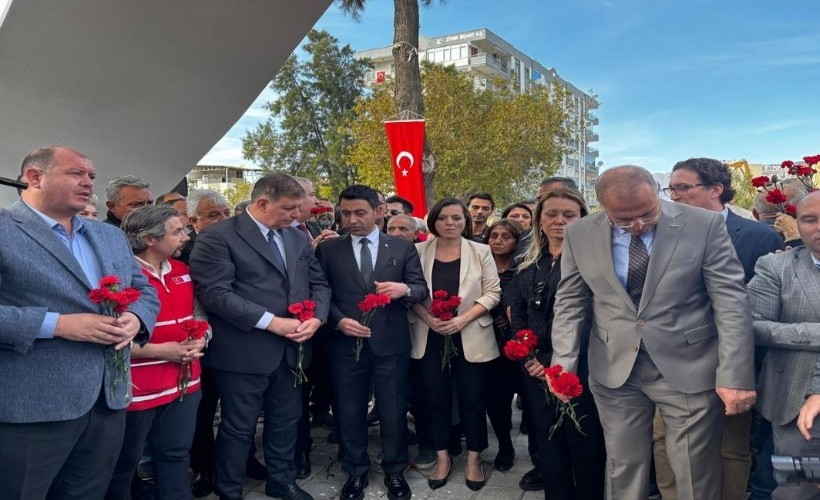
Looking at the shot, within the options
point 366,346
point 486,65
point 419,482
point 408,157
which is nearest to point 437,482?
point 419,482

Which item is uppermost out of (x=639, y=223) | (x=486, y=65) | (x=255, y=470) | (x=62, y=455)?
(x=486, y=65)

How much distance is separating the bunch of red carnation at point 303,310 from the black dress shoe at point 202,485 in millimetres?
1456

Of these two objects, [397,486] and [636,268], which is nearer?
[636,268]

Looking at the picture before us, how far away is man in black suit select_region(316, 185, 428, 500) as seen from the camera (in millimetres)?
3793

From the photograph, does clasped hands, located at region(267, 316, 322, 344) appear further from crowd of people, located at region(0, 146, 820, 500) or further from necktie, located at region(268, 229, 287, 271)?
necktie, located at region(268, 229, 287, 271)

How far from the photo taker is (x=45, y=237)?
7.70 feet

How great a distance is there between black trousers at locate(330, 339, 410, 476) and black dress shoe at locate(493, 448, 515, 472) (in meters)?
0.79

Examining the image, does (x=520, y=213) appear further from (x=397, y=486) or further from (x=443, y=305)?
(x=397, y=486)

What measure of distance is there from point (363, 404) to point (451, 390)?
66 cm

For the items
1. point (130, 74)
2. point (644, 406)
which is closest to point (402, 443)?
point (644, 406)

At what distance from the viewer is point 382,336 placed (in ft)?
12.5

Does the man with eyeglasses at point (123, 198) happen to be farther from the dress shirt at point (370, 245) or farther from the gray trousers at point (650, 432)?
the gray trousers at point (650, 432)

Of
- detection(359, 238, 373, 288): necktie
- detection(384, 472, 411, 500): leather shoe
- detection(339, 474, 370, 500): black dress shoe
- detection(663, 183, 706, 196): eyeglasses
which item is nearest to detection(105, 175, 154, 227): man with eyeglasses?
detection(359, 238, 373, 288): necktie

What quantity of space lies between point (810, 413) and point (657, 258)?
0.90m
